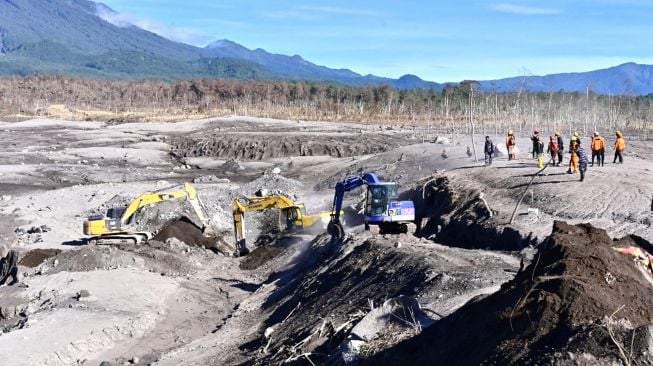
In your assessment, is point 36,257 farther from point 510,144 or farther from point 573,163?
point 510,144

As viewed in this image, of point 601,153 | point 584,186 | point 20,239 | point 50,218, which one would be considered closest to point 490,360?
point 584,186

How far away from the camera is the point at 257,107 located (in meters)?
115

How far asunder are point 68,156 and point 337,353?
51019 millimetres

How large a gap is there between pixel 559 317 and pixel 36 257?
1946cm

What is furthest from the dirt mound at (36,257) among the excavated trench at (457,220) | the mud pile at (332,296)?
the excavated trench at (457,220)

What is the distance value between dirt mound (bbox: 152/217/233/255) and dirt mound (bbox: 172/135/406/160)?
94.2ft

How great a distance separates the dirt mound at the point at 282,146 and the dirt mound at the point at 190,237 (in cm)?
2871

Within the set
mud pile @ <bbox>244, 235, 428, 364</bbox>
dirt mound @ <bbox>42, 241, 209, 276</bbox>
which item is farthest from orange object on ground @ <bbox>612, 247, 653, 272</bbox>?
dirt mound @ <bbox>42, 241, 209, 276</bbox>

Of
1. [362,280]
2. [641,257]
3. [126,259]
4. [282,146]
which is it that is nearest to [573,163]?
[362,280]

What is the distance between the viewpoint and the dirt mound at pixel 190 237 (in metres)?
26.2

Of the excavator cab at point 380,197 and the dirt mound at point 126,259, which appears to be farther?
the dirt mound at point 126,259

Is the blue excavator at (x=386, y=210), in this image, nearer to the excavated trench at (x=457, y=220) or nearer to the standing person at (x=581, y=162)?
the excavated trench at (x=457, y=220)

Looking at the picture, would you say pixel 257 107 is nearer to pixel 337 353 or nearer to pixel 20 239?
pixel 20 239

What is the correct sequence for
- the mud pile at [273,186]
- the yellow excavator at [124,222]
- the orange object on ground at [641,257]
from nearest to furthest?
the orange object on ground at [641,257] → the yellow excavator at [124,222] → the mud pile at [273,186]
